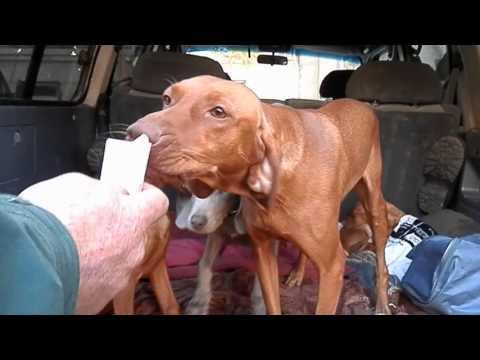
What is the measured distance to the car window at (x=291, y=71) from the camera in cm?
461

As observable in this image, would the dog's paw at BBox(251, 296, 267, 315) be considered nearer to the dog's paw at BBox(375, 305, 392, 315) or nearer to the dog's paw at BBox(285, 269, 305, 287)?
the dog's paw at BBox(285, 269, 305, 287)

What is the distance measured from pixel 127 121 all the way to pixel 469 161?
2.37 meters

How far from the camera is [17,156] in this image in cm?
268

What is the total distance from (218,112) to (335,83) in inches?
136

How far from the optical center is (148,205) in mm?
1077

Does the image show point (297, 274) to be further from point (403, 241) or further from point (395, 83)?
point (395, 83)

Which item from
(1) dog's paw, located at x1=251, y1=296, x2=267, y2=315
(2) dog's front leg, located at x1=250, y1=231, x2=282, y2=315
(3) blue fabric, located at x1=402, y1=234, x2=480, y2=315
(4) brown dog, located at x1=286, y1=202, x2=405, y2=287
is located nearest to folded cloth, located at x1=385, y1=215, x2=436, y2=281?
(4) brown dog, located at x1=286, y1=202, x2=405, y2=287

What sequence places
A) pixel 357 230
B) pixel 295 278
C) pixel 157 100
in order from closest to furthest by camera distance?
pixel 295 278 < pixel 157 100 < pixel 357 230

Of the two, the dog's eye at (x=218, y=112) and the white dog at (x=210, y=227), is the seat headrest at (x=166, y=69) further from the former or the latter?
the dog's eye at (x=218, y=112)

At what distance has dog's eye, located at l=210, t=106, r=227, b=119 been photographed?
1.67 m

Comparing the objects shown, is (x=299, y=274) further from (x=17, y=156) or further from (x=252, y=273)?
(x=17, y=156)

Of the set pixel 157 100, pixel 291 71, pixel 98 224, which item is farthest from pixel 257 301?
pixel 291 71

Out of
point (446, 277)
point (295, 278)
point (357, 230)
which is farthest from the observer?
point (357, 230)
